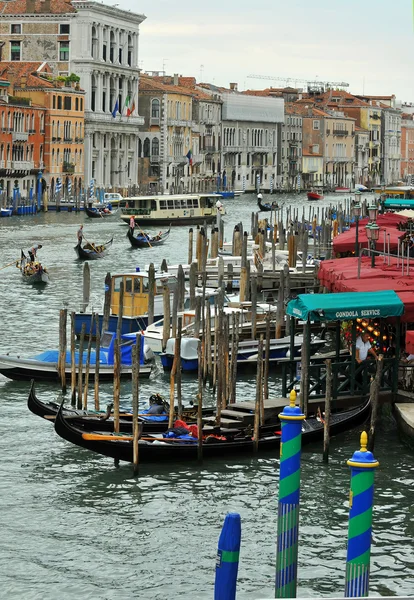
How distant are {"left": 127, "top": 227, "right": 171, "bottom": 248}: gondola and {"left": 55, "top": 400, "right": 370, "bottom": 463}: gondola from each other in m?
21.2

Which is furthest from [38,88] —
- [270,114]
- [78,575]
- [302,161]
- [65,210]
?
[78,575]

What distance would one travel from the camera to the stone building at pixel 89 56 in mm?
55312

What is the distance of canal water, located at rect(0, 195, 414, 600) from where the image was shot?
823 cm

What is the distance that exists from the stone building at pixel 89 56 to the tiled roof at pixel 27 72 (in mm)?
2011

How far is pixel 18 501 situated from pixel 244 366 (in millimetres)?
5257

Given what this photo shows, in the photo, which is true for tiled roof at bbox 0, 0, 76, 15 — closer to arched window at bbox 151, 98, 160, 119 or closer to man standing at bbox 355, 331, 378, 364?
arched window at bbox 151, 98, 160, 119

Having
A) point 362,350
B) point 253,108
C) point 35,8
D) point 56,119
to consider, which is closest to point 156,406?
point 362,350

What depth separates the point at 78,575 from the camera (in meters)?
8.31

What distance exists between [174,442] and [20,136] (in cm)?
3736

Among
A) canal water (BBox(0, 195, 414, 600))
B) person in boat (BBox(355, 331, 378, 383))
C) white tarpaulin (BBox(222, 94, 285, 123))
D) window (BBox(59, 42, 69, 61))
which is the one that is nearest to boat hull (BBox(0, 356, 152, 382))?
canal water (BBox(0, 195, 414, 600))

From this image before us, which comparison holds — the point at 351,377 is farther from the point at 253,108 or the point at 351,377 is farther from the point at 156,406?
the point at 253,108

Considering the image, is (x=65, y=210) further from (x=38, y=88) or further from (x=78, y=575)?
(x=78, y=575)

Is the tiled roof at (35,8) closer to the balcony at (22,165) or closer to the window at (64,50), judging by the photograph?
the window at (64,50)

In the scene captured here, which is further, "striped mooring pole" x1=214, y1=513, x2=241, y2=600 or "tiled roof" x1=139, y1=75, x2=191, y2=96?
"tiled roof" x1=139, y1=75, x2=191, y2=96
